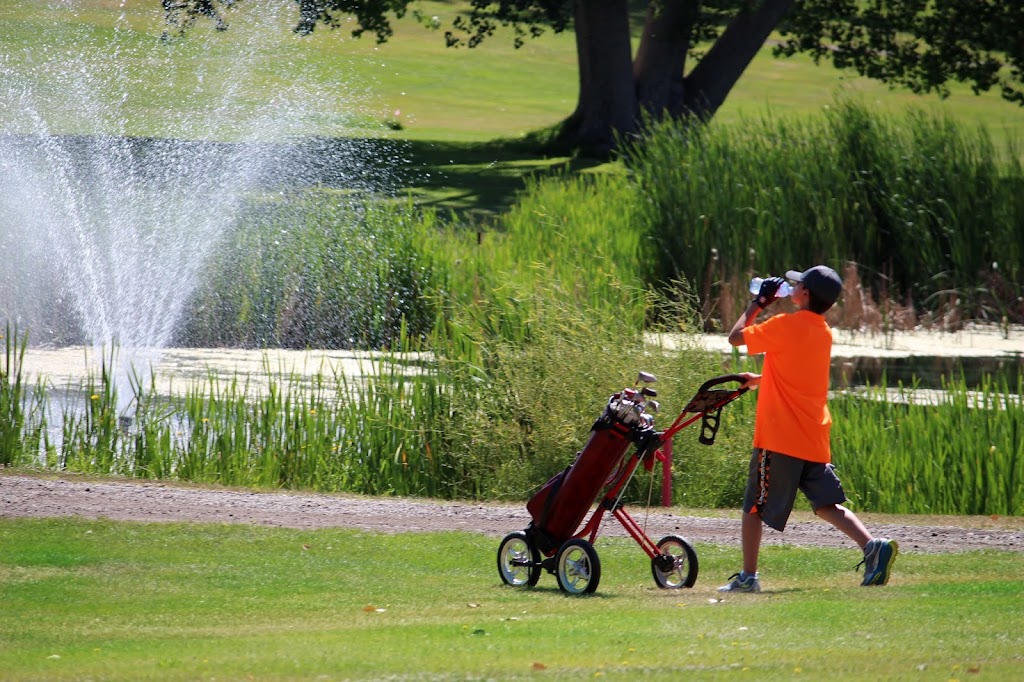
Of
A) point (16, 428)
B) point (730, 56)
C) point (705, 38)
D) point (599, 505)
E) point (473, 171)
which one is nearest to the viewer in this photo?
point (599, 505)

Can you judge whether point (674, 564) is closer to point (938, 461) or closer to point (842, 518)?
point (842, 518)

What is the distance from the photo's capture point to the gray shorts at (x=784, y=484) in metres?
7.65

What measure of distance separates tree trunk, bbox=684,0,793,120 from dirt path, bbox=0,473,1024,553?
24809 millimetres

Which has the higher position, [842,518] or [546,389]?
[546,389]

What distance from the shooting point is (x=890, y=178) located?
2194cm

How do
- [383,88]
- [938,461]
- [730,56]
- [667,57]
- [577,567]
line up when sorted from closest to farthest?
1. [577,567]
2. [938,461]
3. [730,56]
4. [667,57]
5. [383,88]

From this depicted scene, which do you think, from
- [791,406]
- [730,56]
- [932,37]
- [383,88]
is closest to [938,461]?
[791,406]

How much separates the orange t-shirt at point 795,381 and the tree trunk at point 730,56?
90.3 ft

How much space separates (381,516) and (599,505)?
2.77 metres

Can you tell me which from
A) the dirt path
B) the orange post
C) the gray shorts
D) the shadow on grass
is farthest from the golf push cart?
the shadow on grass

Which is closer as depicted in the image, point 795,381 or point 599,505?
point 795,381

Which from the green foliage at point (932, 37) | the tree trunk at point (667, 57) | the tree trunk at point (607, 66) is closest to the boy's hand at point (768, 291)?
the tree trunk at point (607, 66)

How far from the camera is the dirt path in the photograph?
32.2 ft

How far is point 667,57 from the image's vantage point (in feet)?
117
